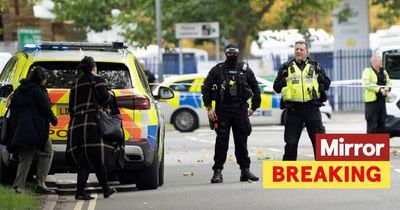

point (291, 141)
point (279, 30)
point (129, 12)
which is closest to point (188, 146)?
point (291, 141)

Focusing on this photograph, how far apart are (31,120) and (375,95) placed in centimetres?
757

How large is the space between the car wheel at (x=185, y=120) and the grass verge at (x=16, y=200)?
14217 millimetres

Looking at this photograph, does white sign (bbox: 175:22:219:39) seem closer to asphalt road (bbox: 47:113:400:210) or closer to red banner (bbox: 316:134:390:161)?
asphalt road (bbox: 47:113:400:210)

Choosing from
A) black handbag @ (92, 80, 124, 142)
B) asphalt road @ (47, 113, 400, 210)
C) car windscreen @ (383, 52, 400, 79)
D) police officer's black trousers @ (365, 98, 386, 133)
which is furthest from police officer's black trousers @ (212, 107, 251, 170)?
car windscreen @ (383, 52, 400, 79)

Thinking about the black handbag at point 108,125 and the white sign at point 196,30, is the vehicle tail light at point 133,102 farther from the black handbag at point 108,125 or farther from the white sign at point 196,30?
the white sign at point 196,30

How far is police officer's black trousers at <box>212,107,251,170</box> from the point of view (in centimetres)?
1309

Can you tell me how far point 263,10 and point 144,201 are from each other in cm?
2599

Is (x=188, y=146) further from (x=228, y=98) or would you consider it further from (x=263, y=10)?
(x=263, y=10)

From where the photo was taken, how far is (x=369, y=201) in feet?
36.1

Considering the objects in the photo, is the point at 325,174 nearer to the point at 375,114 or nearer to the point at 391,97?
the point at 375,114

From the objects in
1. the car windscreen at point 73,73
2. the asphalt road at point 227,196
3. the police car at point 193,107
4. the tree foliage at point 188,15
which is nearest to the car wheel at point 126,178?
the asphalt road at point 227,196

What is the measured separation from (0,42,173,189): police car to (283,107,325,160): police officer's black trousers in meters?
1.55

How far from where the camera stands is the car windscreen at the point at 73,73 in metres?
12.5

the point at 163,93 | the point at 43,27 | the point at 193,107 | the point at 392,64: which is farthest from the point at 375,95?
the point at 43,27
